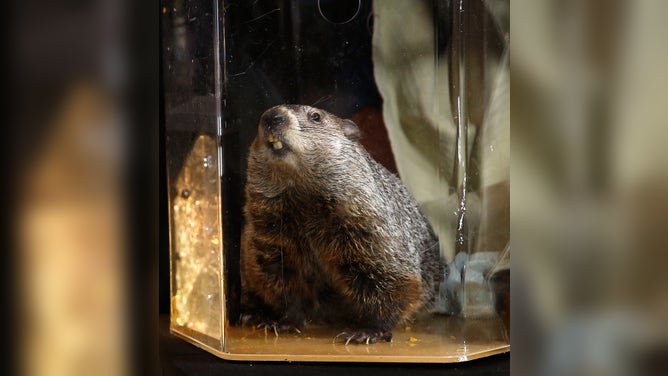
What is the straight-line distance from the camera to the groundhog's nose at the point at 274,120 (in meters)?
0.79

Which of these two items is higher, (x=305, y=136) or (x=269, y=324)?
(x=305, y=136)

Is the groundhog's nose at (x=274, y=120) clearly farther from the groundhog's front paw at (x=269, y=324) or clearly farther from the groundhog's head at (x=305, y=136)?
the groundhog's front paw at (x=269, y=324)

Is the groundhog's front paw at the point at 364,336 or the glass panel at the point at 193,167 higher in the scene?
the glass panel at the point at 193,167

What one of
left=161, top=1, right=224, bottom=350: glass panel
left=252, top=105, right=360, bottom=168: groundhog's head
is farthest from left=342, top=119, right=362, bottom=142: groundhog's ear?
left=161, top=1, right=224, bottom=350: glass panel

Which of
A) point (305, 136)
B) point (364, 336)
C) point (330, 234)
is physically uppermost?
point (305, 136)

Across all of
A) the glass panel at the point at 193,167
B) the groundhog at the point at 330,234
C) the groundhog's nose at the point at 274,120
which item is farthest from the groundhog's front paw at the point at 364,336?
the groundhog's nose at the point at 274,120

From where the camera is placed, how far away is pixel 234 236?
82 centimetres

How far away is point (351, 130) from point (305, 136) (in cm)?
6
